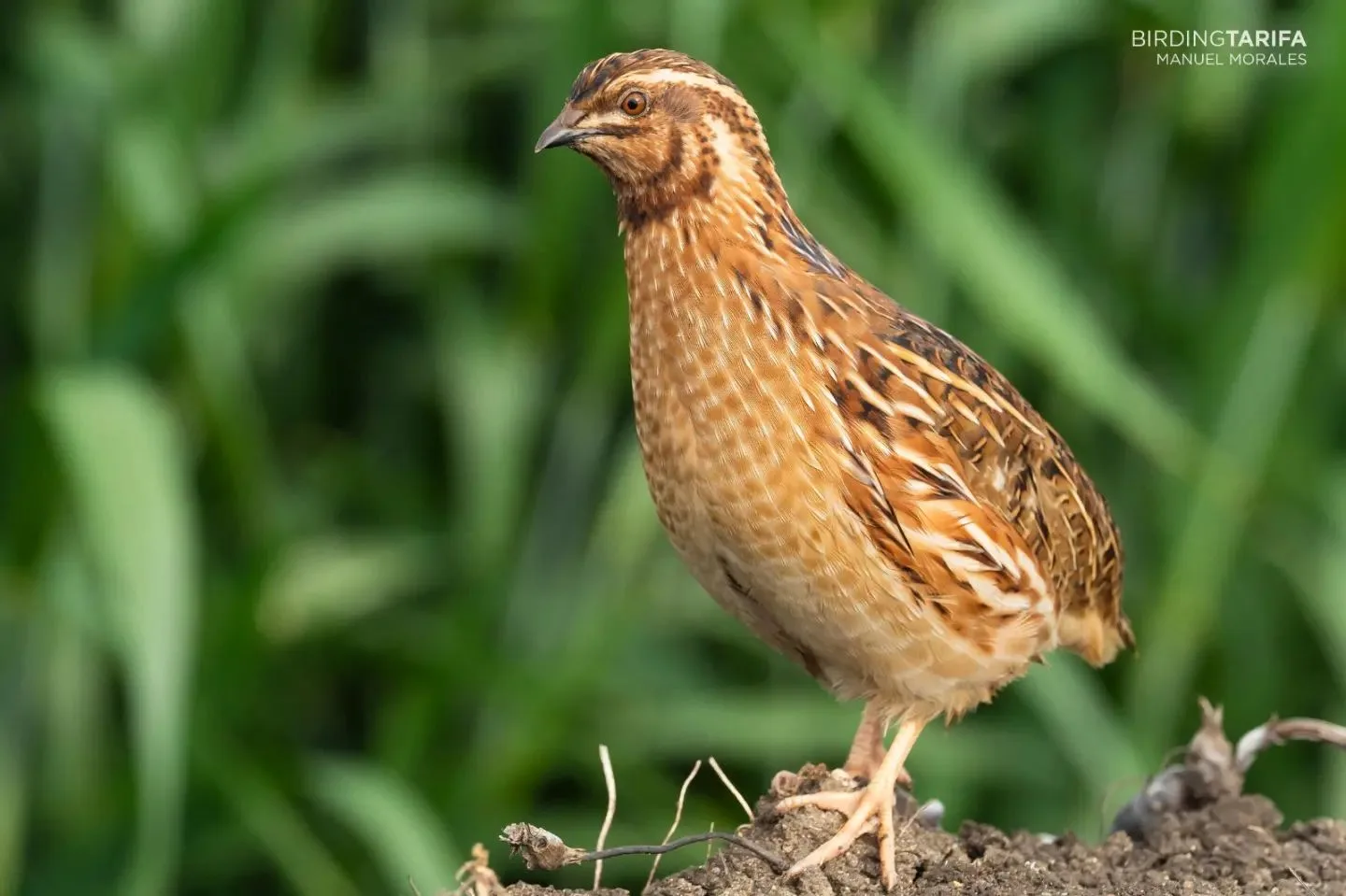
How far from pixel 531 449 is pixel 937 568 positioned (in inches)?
110

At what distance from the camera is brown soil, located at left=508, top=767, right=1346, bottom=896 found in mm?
2770

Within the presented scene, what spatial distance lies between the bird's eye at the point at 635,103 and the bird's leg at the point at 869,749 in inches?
42.3

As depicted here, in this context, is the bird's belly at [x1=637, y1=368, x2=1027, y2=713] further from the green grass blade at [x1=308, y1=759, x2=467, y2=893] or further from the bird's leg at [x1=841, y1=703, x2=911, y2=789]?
the green grass blade at [x1=308, y1=759, x2=467, y2=893]

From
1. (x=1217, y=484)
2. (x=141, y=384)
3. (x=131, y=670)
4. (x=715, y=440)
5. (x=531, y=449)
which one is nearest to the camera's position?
(x=715, y=440)

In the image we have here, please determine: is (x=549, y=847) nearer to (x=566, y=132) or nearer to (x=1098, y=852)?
(x=1098, y=852)

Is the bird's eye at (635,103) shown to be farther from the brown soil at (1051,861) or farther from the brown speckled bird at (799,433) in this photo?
the brown soil at (1051,861)

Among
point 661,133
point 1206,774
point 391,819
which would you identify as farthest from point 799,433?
point 391,819

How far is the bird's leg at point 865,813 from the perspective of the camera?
281 centimetres

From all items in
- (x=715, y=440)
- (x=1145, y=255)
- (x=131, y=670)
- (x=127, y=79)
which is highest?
(x=127, y=79)

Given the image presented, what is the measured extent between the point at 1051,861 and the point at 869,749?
49 centimetres

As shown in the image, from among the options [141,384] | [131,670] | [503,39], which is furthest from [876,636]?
[503,39]

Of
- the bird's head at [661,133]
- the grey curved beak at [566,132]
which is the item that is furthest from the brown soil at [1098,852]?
the grey curved beak at [566,132]

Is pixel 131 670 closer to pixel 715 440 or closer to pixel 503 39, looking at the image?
pixel 715 440

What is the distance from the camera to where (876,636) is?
121 inches
